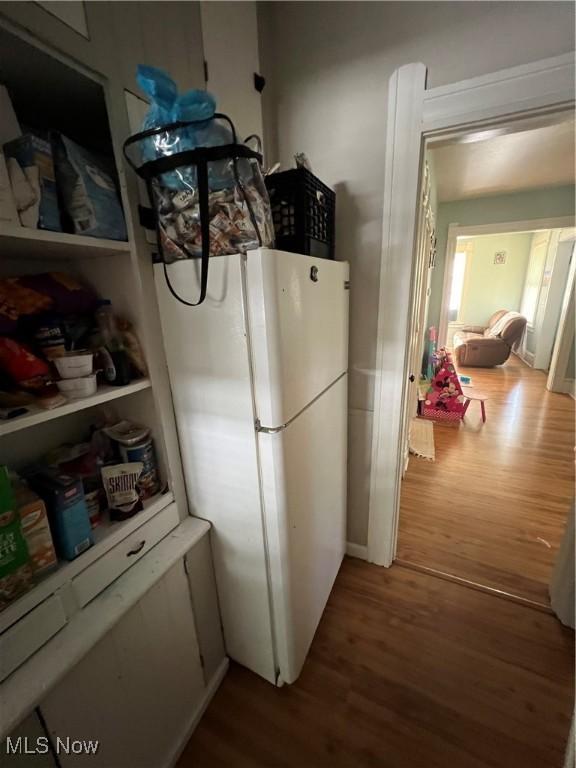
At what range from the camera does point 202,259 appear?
2.47 feet

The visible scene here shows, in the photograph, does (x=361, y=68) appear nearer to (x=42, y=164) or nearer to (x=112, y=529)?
(x=42, y=164)

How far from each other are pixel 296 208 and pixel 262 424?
26.7 inches

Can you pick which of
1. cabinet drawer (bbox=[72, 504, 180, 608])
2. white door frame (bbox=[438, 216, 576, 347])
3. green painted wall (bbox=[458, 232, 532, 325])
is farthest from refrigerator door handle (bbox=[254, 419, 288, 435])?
green painted wall (bbox=[458, 232, 532, 325])

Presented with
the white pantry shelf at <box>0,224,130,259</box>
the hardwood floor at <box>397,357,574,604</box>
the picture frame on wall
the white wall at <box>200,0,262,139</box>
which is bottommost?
the hardwood floor at <box>397,357,574,604</box>

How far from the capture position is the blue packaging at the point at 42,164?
25.2 inches

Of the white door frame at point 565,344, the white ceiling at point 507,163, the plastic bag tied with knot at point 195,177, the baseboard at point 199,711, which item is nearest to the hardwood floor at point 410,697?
the baseboard at point 199,711

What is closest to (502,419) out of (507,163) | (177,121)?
(507,163)

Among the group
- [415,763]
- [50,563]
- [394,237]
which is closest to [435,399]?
[394,237]

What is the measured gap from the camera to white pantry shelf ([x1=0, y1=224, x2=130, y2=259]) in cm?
62

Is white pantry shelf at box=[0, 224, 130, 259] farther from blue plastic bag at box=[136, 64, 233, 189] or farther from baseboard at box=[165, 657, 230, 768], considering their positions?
baseboard at box=[165, 657, 230, 768]

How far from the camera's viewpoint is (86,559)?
779mm

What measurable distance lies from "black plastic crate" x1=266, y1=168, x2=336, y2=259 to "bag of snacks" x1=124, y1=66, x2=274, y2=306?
7.5 inches

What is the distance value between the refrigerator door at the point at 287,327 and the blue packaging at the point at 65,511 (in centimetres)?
50

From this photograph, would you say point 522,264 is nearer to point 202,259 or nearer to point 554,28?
point 554,28
